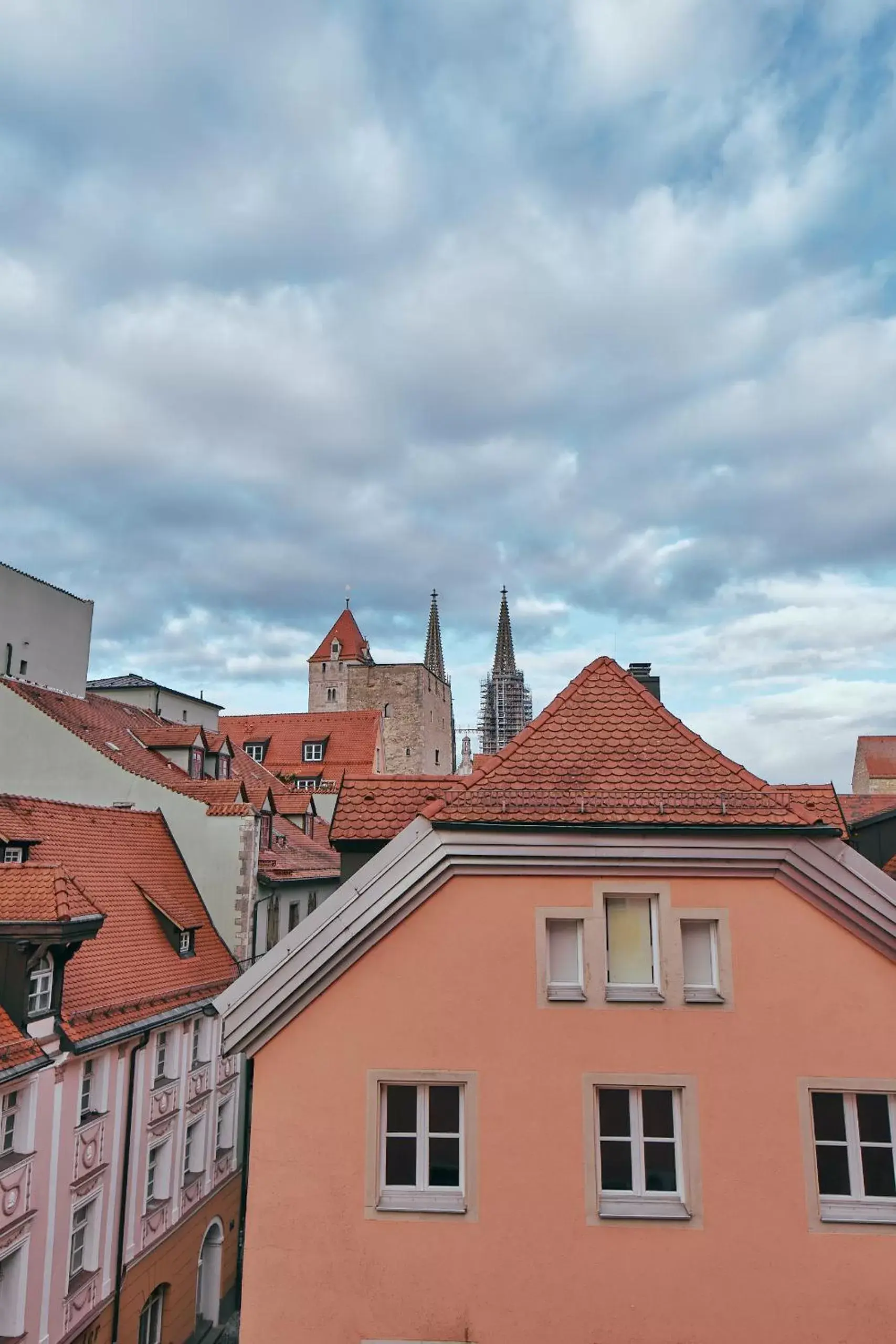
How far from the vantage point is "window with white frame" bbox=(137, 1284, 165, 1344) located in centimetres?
1820

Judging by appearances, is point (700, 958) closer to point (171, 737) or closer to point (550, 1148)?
point (550, 1148)

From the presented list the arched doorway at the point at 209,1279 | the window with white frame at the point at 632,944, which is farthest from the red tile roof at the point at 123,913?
the window with white frame at the point at 632,944

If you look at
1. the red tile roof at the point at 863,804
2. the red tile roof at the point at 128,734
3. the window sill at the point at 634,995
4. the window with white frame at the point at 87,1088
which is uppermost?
the red tile roof at the point at 128,734

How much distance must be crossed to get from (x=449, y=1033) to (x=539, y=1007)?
792 millimetres

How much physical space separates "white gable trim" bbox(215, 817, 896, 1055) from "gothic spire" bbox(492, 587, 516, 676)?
415 feet

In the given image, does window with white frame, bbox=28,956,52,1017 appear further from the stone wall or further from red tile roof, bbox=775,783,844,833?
the stone wall

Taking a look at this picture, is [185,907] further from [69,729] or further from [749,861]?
[749,861]

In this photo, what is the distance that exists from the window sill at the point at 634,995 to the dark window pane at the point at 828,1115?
1457 mm

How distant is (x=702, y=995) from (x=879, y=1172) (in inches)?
73.6

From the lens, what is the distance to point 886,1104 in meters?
6.93

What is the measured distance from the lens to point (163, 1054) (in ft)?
64.4

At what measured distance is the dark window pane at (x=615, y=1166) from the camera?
6.91m

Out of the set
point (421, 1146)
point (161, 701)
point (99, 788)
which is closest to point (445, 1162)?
point (421, 1146)

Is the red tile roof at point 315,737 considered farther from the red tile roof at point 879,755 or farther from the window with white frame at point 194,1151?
the red tile roof at point 879,755
